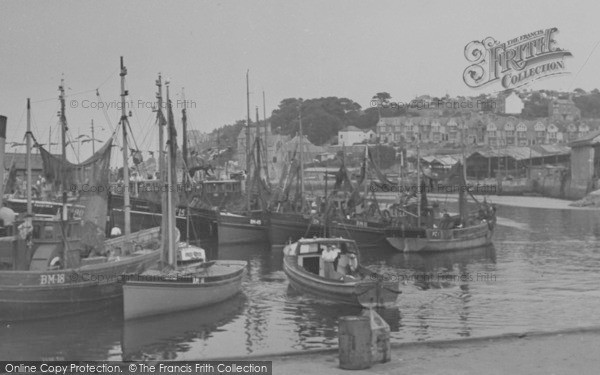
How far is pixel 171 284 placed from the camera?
23516 mm

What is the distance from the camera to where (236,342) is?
69.3ft

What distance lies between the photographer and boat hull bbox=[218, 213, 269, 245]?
49594mm

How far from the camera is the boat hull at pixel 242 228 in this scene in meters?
49.6

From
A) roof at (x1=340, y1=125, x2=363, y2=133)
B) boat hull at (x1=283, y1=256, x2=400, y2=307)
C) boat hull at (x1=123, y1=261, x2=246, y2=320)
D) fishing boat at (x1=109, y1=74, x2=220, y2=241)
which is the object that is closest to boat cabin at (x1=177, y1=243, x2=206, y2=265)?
boat hull at (x1=123, y1=261, x2=246, y2=320)

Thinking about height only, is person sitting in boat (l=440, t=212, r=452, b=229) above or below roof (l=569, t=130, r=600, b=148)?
below

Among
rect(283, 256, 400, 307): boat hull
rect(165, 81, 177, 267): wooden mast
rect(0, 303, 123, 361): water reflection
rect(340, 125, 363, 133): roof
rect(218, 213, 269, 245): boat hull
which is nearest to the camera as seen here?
rect(0, 303, 123, 361): water reflection

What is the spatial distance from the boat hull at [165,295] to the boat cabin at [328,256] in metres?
3.92

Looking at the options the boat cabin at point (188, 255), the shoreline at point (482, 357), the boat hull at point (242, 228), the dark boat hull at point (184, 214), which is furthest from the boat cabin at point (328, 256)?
the dark boat hull at point (184, 214)

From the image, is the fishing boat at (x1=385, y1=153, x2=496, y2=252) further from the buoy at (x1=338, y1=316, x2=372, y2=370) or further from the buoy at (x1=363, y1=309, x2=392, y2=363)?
the buoy at (x1=338, y1=316, x2=372, y2=370)

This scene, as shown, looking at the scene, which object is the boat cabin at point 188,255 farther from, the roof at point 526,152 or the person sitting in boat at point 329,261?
the roof at point 526,152

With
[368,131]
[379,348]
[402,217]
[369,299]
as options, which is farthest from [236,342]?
[368,131]

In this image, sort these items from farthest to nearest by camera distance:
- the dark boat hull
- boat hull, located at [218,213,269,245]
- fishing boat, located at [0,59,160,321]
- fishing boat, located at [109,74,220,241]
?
the dark boat hull → fishing boat, located at [109,74,220,241] → boat hull, located at [218,213,269,245] → fishing boat, located at [0,59,160,321]

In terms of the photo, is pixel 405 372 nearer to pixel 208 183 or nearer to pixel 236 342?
pixel 236 342

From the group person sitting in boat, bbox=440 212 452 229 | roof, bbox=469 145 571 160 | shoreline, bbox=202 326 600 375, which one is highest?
roof, bbox=469 145 571 160
